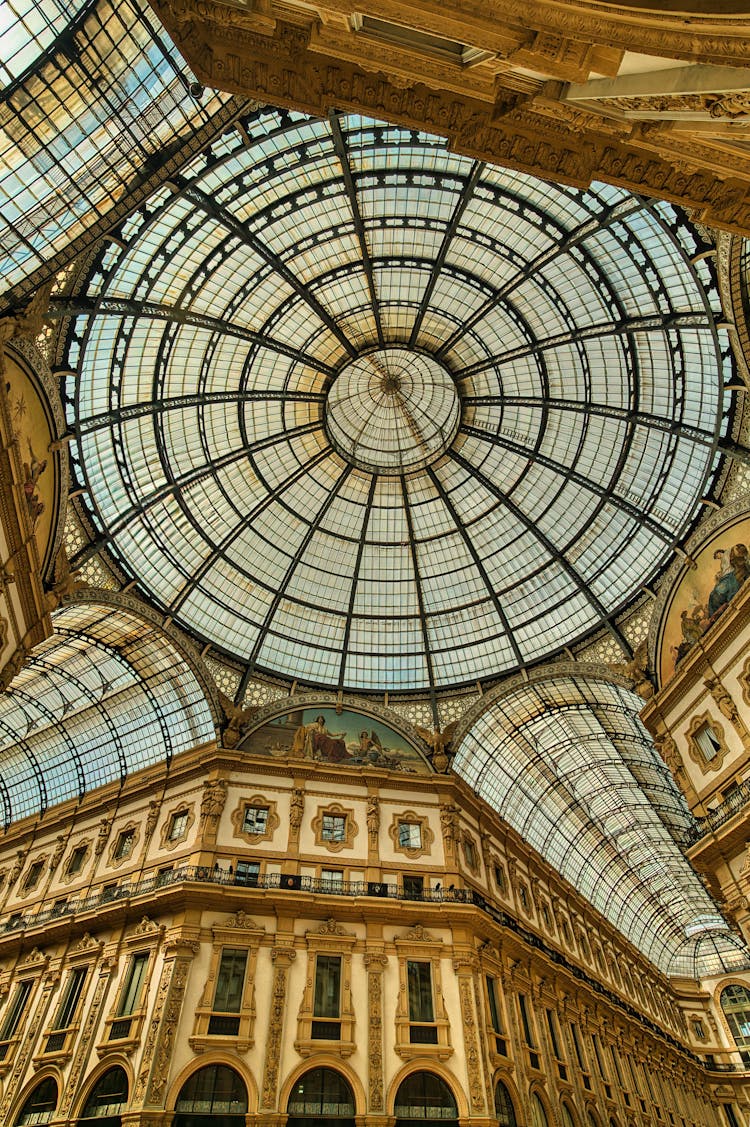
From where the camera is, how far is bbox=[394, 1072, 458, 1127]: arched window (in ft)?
85.5

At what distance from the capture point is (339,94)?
42.2 ft

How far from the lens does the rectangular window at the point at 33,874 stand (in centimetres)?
3925

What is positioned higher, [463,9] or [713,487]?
[713,487]

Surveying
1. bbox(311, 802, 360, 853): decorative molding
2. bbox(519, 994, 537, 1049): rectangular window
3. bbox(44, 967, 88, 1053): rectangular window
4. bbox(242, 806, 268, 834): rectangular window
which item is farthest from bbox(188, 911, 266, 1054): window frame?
bbox(519, 994, 537, 1049): rectangular window

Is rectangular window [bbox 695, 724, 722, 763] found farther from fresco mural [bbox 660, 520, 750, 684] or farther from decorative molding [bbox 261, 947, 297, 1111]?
decorative molding [bbox 261, 947, 297, 1111]

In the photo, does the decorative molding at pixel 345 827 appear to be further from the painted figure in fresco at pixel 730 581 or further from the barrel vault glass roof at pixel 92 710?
the painted figure in fresco at pixel 730 581

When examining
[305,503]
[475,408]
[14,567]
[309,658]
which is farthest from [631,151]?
[309,658]

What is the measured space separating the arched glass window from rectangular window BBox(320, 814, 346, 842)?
1360 cm

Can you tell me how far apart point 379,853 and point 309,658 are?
1225 cm

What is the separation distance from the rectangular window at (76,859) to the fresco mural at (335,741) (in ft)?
36.8

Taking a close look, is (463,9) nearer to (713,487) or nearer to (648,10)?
(648,10)

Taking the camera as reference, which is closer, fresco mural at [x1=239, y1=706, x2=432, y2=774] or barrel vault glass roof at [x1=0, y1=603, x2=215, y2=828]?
fresco mural at [x1=239, y1=706, x2=432, y2=774]

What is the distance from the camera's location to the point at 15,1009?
3250 cm

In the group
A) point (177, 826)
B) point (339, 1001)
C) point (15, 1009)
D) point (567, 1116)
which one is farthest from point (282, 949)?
point (567, 1116)
